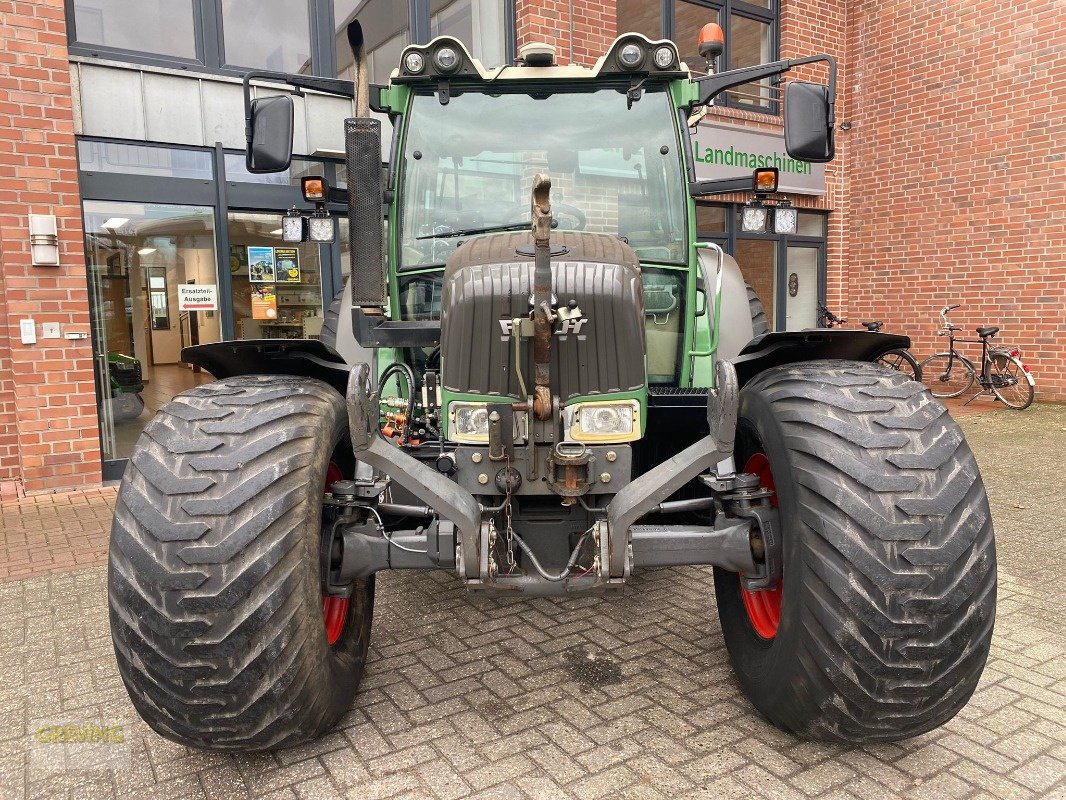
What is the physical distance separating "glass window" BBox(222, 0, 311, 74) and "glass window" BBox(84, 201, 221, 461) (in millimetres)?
1608

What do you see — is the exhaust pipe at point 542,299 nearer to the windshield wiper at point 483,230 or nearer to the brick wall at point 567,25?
the windshield wiper at point 483,230

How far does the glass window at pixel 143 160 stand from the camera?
673 centimetres

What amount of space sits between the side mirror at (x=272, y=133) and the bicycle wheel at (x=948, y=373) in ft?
32.0

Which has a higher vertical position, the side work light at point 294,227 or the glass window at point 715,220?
the glass window at point 715,220

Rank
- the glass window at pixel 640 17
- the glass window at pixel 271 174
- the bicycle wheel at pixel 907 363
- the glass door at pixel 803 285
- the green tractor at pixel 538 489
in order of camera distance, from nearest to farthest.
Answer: the green tractor at pixel 538 489
the glass window at pixel 271 174
the glass window at pixel 640 17
the bicycle wheel at pixel 907 363
the glass door at pixel 803 285

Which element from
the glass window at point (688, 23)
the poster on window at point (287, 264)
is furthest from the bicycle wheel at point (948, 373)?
the poster on window at point (287, 264)

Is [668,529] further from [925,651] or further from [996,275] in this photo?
[996,275]

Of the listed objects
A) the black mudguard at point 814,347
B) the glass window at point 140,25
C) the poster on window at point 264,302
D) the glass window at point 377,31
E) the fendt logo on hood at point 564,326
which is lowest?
the black mudguard at point 814,347

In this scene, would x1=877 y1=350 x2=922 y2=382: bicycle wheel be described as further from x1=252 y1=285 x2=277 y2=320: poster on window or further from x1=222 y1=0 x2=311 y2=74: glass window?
x1=222 y1=0 x2=311 y2=74: glass window

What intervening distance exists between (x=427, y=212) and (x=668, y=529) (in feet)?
6.19

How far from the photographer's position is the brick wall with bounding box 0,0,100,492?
6234 millimetres

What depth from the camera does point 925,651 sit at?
2260 mm

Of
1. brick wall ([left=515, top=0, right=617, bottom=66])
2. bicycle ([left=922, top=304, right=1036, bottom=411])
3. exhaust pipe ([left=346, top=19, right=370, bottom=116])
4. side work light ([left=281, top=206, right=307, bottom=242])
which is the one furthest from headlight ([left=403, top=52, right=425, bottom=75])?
bicycle ([left=922, top=304, right=1036, bottom=411])

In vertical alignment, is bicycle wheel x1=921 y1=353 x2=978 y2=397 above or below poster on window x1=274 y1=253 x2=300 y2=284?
below
